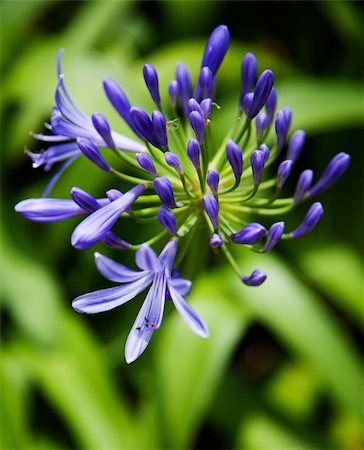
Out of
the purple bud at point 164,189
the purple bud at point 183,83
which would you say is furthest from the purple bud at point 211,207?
the purple bud at point 183,83

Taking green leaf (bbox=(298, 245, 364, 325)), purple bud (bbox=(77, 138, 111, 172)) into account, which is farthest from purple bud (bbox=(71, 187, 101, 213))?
green leaf (bbox=(298, 245, 364, 325))

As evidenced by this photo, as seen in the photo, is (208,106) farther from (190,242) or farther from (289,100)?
(289,100)

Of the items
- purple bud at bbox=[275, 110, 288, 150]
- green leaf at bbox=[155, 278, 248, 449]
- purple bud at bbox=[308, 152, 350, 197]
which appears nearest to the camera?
purple bud at bbox=[275, 110, 288, 150]

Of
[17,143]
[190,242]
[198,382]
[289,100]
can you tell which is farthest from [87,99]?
[190,242]

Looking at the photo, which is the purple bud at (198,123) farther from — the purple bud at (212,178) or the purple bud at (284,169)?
the purple bud at (284,169)

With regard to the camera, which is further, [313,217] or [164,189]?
[313,217]

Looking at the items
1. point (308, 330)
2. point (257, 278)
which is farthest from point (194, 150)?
point (308, 330)

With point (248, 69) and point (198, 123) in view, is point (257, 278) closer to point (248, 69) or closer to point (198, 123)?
point (198, 123)

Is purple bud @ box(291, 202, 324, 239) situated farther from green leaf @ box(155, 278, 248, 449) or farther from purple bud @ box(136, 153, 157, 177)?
green leaf @ box(155, 278, 248, 449)
